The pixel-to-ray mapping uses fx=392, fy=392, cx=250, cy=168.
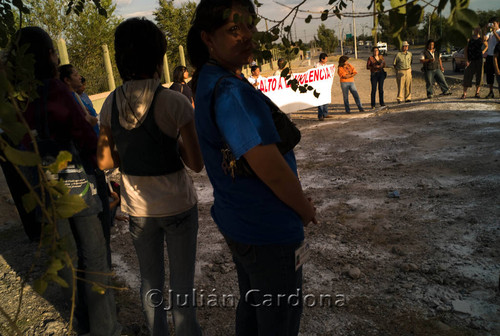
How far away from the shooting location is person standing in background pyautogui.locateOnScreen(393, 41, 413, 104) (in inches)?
445

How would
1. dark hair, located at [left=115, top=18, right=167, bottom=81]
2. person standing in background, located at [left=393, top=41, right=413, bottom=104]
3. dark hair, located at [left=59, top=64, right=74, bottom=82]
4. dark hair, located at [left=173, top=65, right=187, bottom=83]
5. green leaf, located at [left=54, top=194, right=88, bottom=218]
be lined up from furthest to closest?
person standing in background, located at [left=393, top=41, right=413, bottom=104] < dark hair, located at [left=173, top=65, right=187, bottom=83] < dark hair, located at [left=59, top=64, right=74, bottom=82] < dark hair, located at [left=115, top=18, right=167, bottom=81] < green leaf, located at [left=54, top=194, right=88, bottom=218]

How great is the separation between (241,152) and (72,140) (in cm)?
133

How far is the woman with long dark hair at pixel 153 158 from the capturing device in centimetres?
192

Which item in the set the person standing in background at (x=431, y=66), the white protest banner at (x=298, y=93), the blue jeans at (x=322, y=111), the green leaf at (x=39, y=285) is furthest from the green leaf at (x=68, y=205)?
the person standing in background at (x=431, y=66)

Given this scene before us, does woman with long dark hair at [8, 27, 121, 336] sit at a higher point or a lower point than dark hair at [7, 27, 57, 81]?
lower

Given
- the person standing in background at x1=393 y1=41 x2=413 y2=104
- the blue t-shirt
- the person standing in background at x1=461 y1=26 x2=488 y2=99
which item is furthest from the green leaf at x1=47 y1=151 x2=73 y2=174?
the person standing in background at x1=393 y1=41 x2=413 y2=104

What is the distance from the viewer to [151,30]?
6.34ft

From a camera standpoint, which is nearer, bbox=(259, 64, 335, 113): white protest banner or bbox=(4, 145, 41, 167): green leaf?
bbox=(4, 145, 41, 167): green leaf

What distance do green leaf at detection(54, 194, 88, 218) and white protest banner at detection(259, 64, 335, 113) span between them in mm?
9639

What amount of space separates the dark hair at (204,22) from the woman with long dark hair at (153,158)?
0.27 meters

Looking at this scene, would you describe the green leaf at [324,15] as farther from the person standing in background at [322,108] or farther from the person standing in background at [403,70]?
the person standing in background at [403,70]

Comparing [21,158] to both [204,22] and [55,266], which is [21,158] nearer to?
[55,266]

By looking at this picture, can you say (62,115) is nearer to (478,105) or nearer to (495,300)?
(495,300)

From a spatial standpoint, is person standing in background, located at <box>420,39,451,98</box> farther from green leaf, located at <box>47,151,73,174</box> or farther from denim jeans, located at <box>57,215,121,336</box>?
green leaf, located at <box>47,151,73,174</box>
